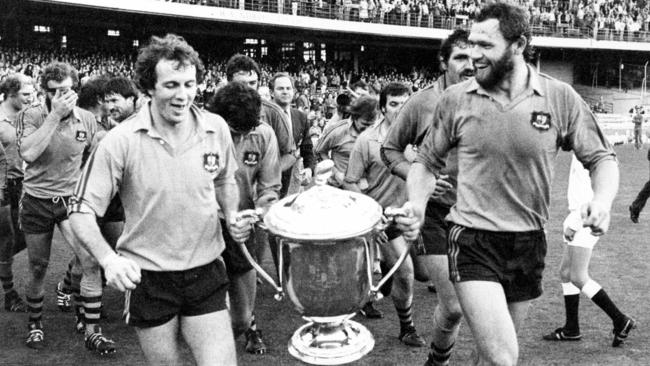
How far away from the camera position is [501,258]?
3918 mm

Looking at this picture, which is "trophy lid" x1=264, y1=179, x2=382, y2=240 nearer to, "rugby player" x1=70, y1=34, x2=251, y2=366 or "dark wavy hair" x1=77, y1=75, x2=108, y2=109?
"rugby player" x1=70, y1=34, x2=251, y2=366

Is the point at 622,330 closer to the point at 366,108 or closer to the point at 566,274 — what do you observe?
the point at 566,274

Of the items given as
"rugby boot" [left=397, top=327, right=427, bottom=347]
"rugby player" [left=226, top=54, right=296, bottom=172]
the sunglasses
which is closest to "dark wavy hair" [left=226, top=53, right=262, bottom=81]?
"rugby player" [left=226, top=54, right=296, bottom=172]

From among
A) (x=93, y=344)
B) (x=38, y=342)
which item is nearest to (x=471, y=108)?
(x=93, y=344)

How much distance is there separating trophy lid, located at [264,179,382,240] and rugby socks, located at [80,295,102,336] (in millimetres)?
3361

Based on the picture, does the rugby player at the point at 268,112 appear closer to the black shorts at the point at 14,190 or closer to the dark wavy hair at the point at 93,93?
the dark wavy hair at the point at 93,93

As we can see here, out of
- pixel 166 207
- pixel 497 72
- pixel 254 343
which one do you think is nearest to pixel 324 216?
pixel 166 207

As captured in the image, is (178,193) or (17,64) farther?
(17,64)

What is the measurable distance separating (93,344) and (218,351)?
9.09 ft

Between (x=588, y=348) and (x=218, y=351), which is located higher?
(x=218, y=351)

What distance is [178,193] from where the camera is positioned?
3717mm

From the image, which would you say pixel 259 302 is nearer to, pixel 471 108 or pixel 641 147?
pixel 471 108

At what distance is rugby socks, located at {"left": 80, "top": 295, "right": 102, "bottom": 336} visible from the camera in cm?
610

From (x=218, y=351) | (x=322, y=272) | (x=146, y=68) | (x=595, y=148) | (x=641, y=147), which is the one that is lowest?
(x=641, y=147)
